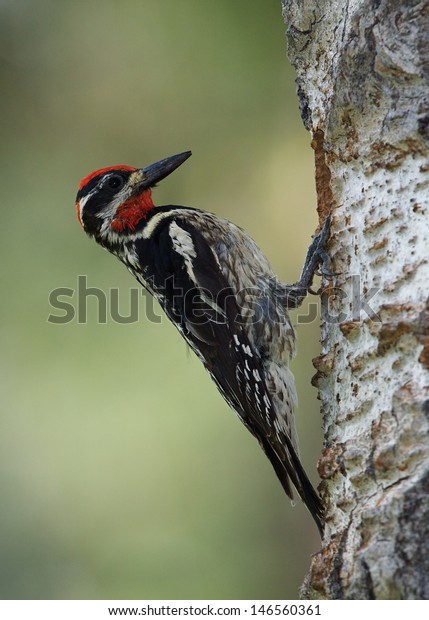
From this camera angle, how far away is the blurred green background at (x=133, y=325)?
5.43m

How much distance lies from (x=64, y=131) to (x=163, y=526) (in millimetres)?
3000

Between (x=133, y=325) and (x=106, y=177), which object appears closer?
(x=106, y=177)

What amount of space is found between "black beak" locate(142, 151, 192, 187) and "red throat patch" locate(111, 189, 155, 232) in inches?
2.6

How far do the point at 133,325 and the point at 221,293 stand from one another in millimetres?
1965

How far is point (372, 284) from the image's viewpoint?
9.11 ft

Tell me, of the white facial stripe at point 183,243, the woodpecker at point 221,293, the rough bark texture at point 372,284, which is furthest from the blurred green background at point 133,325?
the rough bark texture at point 372,284

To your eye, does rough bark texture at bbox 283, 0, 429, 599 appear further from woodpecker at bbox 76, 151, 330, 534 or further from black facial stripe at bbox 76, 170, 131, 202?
black facial stripe at bbox 76, 170, 131, 202

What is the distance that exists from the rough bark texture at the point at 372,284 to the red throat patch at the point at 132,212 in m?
1.18

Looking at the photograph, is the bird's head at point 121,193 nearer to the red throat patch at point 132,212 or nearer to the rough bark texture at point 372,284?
the red throat patch at point 132,212

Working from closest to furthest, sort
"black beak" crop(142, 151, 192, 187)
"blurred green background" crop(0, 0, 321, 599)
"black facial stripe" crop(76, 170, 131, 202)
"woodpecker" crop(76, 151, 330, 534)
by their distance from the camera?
"woodpecker" crop(76, 151, 330, 534), "black beak" crop(142, 151, 192, 187), "black facial stripe" crop(76, 170, 131, 202), "blurred green background" crop(0, 0, 321, 599)

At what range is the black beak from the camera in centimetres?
409

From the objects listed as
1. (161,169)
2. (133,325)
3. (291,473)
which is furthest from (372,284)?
(133,325)

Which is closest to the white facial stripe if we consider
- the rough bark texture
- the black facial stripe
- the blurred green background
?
the black facial stripe

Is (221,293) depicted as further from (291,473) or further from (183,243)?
(291,473)
